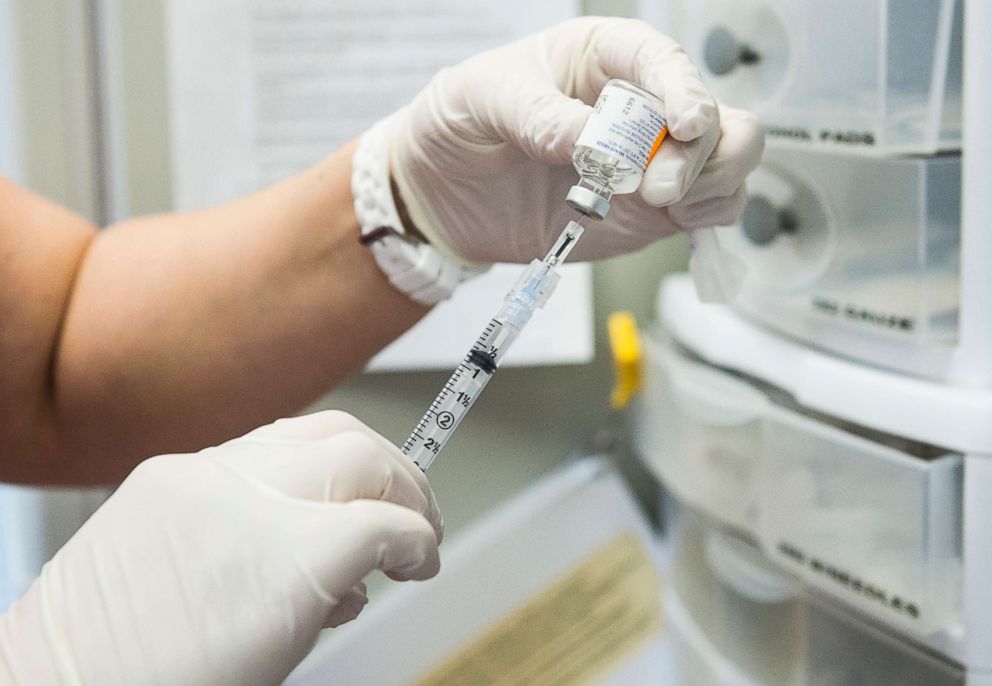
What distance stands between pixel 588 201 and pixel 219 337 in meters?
0.39

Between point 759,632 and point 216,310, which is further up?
point 216,310

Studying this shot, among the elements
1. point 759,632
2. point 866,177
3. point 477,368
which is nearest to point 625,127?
point 477,368

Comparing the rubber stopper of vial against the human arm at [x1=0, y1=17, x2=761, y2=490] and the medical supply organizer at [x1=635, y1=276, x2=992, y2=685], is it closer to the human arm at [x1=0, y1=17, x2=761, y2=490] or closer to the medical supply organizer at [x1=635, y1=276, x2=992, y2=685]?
the human arm at [x1=0, y1=17, x2=761, y2=490]

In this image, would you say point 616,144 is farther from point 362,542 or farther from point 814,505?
point 814,505

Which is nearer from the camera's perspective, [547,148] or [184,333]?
[547,148]

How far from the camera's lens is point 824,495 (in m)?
0.73

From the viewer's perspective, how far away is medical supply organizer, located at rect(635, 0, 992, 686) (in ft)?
2.09

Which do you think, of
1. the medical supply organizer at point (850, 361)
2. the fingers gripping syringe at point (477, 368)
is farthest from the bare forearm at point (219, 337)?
the medical supply organizer at point (850, 361)

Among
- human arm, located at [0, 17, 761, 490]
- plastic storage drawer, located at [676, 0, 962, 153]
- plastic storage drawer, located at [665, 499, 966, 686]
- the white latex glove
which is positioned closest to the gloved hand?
human arm, located at [0, 17, 761, 490]

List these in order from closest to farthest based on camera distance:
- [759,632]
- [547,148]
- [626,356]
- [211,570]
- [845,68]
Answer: [211,570], [547,148], [845,68], [759,632], [626,356]

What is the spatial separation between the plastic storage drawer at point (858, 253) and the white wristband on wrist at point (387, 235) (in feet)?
0.89

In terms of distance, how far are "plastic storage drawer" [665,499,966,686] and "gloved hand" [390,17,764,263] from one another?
346mm

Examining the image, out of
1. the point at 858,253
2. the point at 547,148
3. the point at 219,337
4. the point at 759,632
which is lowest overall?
the point at 759,632

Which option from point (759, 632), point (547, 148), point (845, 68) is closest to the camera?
point (547, 148)
